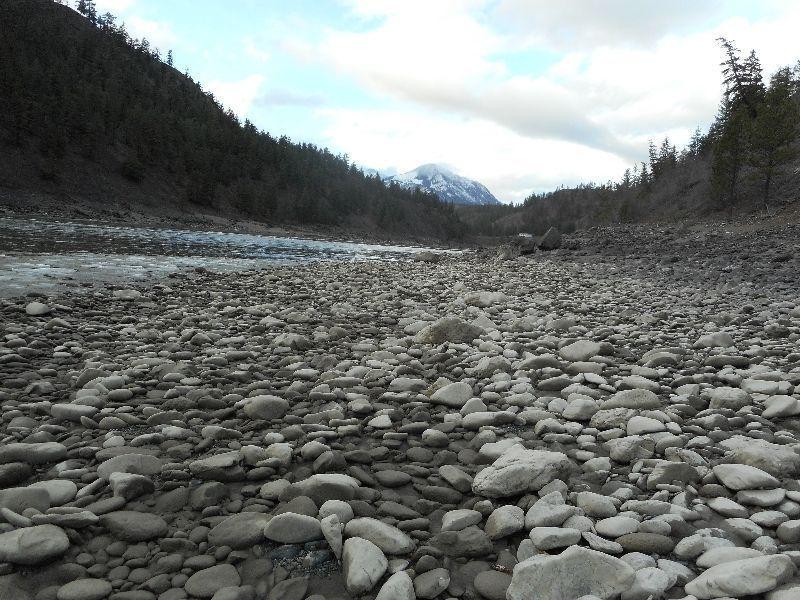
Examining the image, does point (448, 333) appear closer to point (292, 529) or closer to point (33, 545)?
point (292, 529)

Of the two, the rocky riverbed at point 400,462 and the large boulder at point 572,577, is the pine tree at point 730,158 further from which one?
the large boulder at point 572,577

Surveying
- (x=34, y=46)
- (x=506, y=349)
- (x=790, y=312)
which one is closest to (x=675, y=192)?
(x=790, y=312)

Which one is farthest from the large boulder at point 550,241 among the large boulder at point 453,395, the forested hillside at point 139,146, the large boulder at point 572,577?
the forested hillside at point 139,146

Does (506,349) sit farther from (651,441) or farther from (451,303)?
(451,303)

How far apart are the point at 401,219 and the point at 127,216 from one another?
68.3 meters

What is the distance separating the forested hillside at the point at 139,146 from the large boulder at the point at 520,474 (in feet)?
181

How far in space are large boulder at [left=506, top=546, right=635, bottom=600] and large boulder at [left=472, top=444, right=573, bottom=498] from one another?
65 centimetres

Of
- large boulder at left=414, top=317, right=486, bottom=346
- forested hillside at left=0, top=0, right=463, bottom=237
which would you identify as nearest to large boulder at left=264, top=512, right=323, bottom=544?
large boulder at left=414, top=317, right=486, bottom=346

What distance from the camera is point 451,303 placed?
30.0 ft

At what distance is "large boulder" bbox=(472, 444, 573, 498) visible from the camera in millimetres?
2479

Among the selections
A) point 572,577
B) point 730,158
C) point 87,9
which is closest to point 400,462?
point 572,577

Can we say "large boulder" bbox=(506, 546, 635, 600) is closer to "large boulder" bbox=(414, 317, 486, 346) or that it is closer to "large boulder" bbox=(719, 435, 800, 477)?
"large boulder" bbox=(719, 435, 800, 477)

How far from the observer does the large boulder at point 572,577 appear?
1.71 meters

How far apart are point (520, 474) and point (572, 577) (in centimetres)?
78
